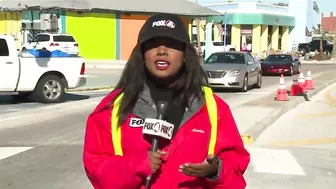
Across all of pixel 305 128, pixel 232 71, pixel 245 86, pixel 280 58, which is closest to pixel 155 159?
pixel 305 128

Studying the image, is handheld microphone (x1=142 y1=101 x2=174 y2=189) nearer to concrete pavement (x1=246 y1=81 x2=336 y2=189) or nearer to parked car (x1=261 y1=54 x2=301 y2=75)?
concrete pavement (x1=246 y1=81 x2=336 y2=189)

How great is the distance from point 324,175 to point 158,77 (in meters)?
4.87

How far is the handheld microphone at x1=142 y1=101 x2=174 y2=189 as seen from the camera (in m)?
2.01

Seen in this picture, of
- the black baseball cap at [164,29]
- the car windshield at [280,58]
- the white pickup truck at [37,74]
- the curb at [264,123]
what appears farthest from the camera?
the car windshield at [280,58]

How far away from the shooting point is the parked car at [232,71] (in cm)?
1794

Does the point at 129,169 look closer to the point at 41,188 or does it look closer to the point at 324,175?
the point at 41,188

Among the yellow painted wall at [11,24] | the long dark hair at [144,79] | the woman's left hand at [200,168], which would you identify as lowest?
the woman's left hand at [200,168]

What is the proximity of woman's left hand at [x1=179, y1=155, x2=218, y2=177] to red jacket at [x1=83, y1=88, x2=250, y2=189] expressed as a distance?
0.09m

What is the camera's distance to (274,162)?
7109mm

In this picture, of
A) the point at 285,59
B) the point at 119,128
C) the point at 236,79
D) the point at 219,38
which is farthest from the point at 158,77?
the point at 219,38

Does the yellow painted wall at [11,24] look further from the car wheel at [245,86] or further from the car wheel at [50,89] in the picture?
the car wheel at [50,89]

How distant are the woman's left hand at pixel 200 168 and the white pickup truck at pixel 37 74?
11574mm

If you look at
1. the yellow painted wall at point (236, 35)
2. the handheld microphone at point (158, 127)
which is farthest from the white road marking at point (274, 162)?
the yellow painted wall at point (236, 35)

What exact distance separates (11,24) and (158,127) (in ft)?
141
